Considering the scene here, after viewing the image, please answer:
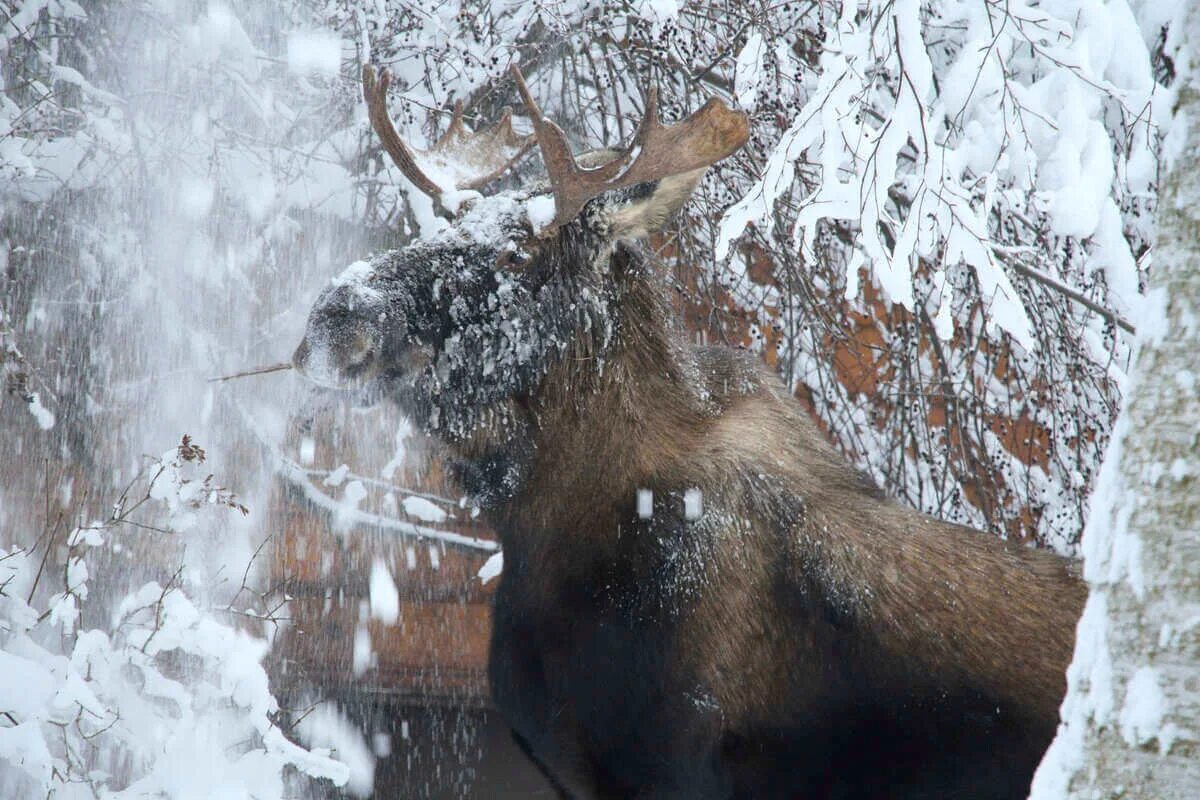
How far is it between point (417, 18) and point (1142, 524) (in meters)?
3.39

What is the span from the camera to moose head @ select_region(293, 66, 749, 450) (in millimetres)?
2709

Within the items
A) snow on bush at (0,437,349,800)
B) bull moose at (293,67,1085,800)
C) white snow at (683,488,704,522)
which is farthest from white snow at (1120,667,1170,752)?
snow on bush at (0,437,349,800)

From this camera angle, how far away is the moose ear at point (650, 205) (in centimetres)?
285

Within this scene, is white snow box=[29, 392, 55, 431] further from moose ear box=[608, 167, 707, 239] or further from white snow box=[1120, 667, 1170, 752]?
white snow box=[1120, 667, 1170, 752]

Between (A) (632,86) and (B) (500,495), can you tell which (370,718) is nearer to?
(B) (500,495)

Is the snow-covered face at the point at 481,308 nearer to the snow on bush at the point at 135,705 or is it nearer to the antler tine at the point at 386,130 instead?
the antler tine at the point at 386,130

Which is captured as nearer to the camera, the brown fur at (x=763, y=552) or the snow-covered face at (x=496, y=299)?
the brown fur at (x=763, y=552)

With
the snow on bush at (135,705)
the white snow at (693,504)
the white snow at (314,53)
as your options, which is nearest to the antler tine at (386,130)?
the snow on bush at (135,705)

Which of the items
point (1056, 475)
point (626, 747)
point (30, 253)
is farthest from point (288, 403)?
point (1056, 475)

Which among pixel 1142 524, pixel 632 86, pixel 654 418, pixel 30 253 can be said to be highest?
pixel 632 86

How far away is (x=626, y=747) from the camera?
2.54 metres

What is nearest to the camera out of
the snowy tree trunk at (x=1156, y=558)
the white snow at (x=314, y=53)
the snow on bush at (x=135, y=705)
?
the snowy tree trunk at (x=1156, y=558)

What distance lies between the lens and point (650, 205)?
288 centimetres

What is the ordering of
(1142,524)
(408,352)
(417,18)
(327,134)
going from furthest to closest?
(327,134) → (417,18) → (408,352) → (1142,524)
